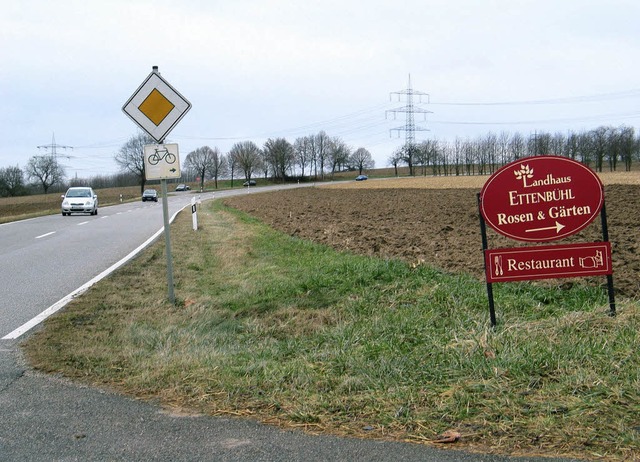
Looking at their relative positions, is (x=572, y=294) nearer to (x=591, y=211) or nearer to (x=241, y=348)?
(x=591, y=211)

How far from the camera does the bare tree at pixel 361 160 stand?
149 meters

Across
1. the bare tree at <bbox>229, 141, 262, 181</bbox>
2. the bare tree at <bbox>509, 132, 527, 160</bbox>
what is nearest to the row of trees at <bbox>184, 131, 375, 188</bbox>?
the bare tree at <bbox>229, 141, 262, 181</bbox>

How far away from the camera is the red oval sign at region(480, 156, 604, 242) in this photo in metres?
5.91

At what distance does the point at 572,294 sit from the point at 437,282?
1.65m

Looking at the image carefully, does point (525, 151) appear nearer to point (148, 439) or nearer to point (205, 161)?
point (205, 161)

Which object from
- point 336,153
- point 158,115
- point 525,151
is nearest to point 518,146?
point 525,151

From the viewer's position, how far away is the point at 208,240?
17484 millimetres

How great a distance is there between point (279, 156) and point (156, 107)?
12095 cm

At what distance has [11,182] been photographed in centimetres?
9894

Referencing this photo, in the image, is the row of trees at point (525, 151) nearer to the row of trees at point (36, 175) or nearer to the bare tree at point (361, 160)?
the bare tree at point (361, 160)

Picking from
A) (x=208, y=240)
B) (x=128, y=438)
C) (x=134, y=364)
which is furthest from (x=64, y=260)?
A: (x=128, y=438)

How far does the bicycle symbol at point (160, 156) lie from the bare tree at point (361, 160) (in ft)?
461

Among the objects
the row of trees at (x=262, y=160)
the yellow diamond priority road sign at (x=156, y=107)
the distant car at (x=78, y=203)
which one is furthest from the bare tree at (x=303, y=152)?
the yellow diamond priority road sign at (x=156, y=107)

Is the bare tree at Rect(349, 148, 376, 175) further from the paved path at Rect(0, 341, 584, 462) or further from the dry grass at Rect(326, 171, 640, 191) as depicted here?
the paved path at Rect(0, 341, 584, 462)
